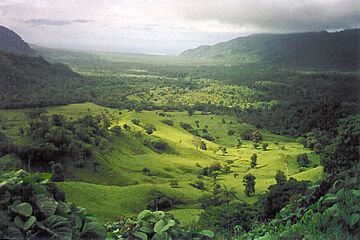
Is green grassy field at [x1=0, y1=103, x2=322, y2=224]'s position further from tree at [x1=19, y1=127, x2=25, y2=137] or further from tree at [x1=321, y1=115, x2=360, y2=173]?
tree at [x1=321, y1=115, x2=360, y2=173]

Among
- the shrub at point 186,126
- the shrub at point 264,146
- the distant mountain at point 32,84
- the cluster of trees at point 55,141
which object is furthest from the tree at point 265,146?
the distant mountain at point 32,84

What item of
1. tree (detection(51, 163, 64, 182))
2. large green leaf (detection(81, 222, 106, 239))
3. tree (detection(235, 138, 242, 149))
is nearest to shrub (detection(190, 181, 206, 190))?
tree (detection(51, 163, 64, 182))

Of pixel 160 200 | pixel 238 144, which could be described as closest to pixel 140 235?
pixel 160 200

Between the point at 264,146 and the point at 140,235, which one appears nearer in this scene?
the point at 140,235

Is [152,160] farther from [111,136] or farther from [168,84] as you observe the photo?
[168,84]

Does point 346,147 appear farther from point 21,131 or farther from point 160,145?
point 160,145
